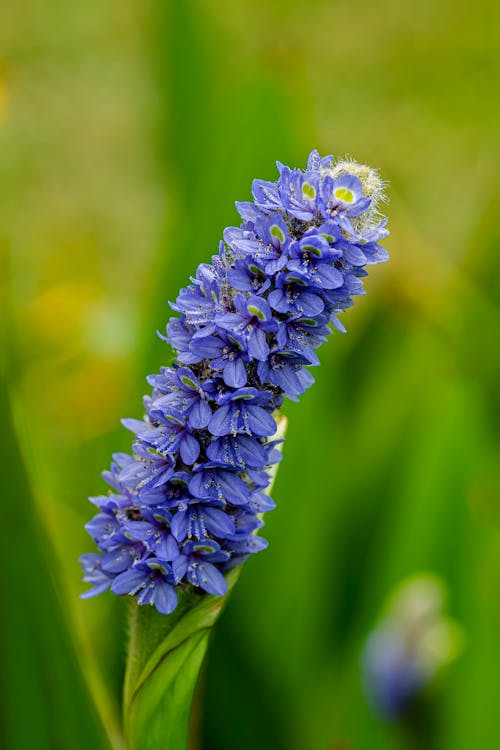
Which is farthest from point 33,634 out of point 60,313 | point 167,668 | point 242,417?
point 60,313

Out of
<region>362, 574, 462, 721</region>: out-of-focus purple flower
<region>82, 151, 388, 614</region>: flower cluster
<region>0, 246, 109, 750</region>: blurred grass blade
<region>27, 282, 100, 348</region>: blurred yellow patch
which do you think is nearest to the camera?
<region>82, 151, 388, 614</region>: flower cluster

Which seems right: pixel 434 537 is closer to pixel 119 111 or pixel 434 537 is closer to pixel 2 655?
pixel 2 655

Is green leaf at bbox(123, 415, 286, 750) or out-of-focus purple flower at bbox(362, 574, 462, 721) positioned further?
out-of-focus purple flower at bbox(362, 574, 462, 721)

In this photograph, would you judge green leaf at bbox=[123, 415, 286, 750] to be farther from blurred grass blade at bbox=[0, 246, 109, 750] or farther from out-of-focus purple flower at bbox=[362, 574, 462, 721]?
out-of-focus purple flower at bbox=[362, 574, 462, 721]

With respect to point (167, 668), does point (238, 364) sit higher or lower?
higher

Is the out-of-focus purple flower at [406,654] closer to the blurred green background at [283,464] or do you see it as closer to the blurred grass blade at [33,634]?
the blurred green background at [283,464]

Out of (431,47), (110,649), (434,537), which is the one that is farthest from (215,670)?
(431,47)

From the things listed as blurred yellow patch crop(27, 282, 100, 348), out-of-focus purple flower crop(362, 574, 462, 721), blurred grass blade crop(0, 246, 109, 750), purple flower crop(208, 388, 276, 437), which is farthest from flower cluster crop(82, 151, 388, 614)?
blurred yellow patch crop(27, 282, 100, 348)

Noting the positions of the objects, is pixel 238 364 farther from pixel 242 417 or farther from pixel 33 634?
pixel 33 634
